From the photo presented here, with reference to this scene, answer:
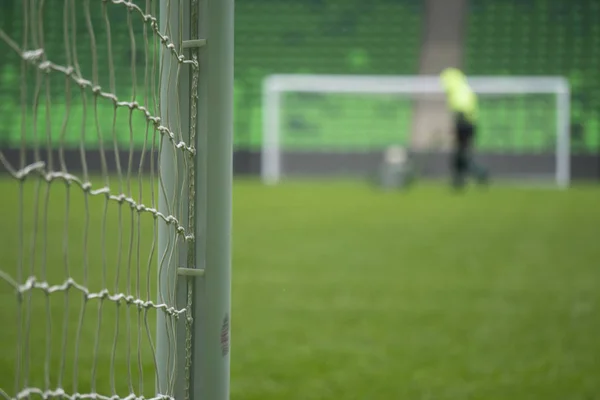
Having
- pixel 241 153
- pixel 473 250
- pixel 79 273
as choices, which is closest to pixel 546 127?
pixel 241 153

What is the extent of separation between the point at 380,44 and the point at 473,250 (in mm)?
11651

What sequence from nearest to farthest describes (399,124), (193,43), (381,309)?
1. (193,43)
2. (381,309)
3. (399,124)

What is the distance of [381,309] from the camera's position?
13.5 ft

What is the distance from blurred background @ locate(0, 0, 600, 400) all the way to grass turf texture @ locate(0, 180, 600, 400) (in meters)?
0.01

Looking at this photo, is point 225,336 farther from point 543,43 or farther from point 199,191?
point 543,43

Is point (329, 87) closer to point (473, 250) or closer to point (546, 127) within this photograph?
point (546, 127)

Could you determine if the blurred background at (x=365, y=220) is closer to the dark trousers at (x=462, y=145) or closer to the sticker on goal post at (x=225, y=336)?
the sticker on goal post at (x=225, y=336)

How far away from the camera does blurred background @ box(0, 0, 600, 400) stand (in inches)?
108

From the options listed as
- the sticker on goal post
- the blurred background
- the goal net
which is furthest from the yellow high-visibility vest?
the sticker on goal post

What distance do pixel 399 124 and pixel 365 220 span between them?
8601 mm

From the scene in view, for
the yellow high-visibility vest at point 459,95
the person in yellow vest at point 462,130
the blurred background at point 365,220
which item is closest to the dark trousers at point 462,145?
the person in yellow vest at point 462,130

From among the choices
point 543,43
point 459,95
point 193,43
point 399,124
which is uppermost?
point 543,43

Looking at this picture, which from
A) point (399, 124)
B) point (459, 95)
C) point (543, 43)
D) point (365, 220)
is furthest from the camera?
point (543, 43)

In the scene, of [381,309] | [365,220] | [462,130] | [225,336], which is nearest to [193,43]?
[225,336]
